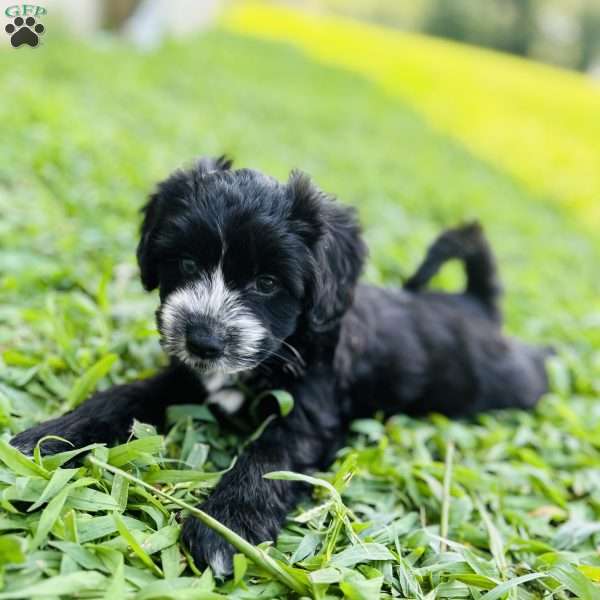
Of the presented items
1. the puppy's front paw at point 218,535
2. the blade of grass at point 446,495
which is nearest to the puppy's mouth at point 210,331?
the puppy's front paw at point 218,535

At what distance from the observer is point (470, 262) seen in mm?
4570

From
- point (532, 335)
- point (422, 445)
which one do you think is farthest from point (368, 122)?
point (422, 445)

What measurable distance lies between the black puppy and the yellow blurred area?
998 cm

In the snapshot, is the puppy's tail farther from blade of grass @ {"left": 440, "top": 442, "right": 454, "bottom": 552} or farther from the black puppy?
blade of grass @ {"left": 440, "top": 442, "right": 454, "bottom": 552}

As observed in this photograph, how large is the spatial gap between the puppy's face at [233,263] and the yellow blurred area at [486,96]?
33.9 feet

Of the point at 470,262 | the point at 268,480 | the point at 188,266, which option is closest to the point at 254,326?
the point at 188,266

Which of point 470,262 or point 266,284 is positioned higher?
point 470,262

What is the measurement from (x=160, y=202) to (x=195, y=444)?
3.64 ft

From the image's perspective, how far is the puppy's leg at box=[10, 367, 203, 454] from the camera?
2.69m

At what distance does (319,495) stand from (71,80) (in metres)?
8.69

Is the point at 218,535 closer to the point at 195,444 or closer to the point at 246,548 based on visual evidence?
the point at 246,548

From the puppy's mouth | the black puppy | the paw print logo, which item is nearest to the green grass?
the black puppy

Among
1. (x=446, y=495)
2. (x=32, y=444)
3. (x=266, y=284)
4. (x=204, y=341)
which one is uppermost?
(x=266, y=284)

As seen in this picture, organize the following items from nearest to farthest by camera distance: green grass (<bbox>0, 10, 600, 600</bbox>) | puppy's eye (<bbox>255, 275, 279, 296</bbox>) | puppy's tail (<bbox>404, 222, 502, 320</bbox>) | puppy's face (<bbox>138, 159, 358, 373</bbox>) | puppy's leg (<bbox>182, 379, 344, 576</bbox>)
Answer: green grass (<bbox>0, 10, 600, 600</bbox>) < puppy's leg (<bbox>182, 379, 344, 576</bbox>) < puppy's face (<bbox>138, 159, 358, 373</bbox>) < puppy's eye (<bbox>255, 275, 279, 296</bbox>) < puppy's tail (<bbox>404, 222, 502, 320</bbox>)
